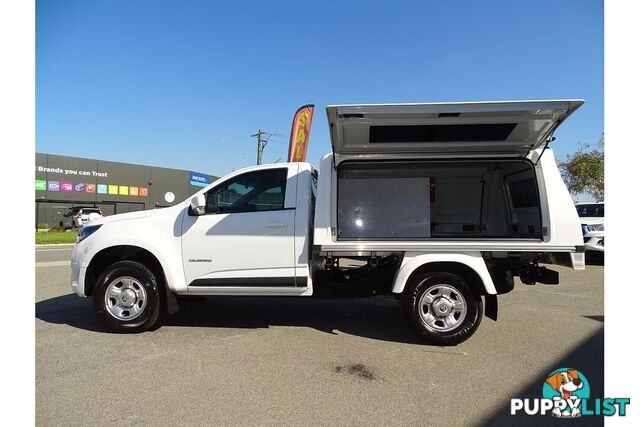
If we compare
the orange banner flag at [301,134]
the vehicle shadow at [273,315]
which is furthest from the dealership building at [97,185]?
the vehicle shadow at [273,315]

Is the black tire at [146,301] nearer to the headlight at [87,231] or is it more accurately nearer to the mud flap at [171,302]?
the mud flap at [171,302]

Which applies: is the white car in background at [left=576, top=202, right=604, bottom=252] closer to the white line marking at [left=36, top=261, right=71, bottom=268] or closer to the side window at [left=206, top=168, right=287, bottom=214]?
the side window at [left=206, top=168, right=287, bottom=214]

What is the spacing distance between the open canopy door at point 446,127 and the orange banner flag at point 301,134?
14.3 m

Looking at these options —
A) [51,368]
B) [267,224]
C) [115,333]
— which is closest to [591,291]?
[267,224]

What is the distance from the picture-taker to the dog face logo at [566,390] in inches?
130

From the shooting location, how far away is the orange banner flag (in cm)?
1919

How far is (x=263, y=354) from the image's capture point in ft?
14.2

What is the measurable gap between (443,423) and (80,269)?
4.51 meters

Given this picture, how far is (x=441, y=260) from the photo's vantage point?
15.2 ft

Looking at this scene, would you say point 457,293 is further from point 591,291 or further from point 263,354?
point 591,291

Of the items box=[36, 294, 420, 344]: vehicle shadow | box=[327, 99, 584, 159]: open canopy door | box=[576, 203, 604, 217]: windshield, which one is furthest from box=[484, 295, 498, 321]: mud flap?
box=[576, 203, 604, 217]: windshield

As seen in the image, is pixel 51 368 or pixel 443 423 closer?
pixel 443 423

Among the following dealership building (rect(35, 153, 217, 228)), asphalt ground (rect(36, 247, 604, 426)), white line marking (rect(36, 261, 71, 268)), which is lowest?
asphalt ground (rect(36, 247, 604, 426))

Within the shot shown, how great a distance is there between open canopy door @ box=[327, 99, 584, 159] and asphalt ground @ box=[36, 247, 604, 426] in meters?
2.29
